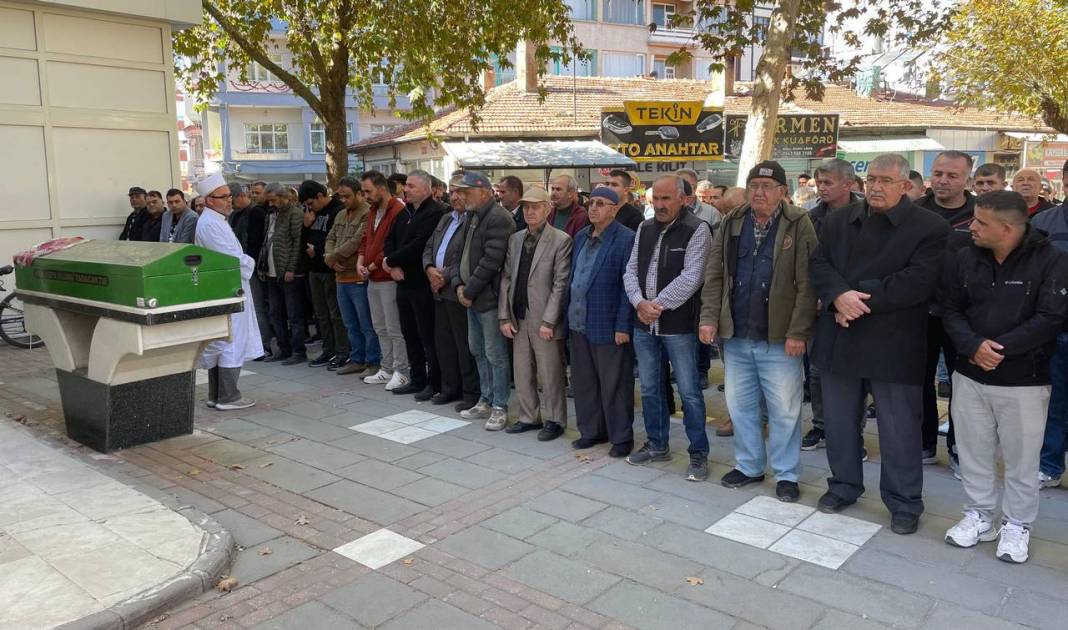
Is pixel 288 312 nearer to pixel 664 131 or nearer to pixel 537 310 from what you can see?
pixel 537 310

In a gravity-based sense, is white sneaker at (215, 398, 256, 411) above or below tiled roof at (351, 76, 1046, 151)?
below

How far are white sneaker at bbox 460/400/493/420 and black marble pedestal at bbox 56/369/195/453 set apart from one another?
2234 mm

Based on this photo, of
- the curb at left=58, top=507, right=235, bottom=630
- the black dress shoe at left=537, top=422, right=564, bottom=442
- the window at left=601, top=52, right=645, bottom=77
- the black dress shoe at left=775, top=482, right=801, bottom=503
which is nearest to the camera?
the curb at left=58, top=507, right=235, bottom=630

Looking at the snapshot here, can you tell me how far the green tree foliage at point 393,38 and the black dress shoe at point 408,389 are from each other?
6.73m

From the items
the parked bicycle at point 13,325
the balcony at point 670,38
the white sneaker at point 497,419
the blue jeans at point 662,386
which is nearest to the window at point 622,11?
the balcony at point 670,38

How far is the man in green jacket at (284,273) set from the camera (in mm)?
9258

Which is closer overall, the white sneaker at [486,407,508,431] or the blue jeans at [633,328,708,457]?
the blue jeans at [633,328,708,457]

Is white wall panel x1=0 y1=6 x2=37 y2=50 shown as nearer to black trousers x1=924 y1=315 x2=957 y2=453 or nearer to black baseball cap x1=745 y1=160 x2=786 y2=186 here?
black baseball cap x1=745 y1=160 x2=786 y2=186

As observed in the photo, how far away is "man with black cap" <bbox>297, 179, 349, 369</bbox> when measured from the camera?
9.09m

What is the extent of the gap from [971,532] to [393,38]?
1120cm

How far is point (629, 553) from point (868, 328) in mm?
1795

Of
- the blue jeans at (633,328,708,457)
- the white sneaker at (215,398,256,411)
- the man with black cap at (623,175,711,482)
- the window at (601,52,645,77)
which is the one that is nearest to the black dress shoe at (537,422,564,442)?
the blue jeans at (633,328,708,457)

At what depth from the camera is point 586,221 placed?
7.34m

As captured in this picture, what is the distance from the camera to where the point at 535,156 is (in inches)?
686
